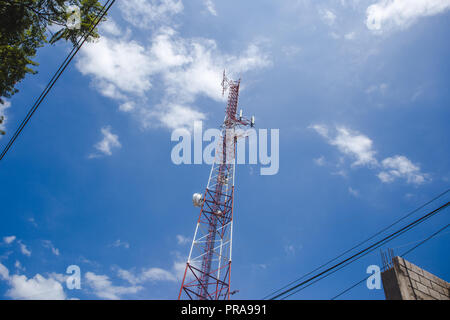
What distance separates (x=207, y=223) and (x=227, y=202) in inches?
94.1

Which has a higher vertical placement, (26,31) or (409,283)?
(26,31)

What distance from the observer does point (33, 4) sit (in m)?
10.7

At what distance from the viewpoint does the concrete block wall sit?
7.08 m

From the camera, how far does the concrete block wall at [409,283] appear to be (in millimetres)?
7081

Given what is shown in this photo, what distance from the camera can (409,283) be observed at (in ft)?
23.9

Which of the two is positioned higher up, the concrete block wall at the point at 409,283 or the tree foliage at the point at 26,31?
the tree foliage at the point at 26,31

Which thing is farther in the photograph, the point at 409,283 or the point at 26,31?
the point at 26,31

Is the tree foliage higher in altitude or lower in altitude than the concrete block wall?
higher
